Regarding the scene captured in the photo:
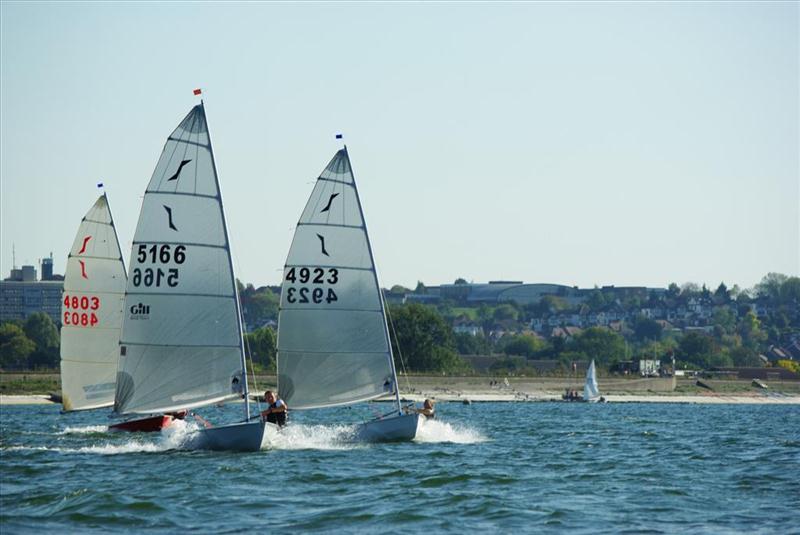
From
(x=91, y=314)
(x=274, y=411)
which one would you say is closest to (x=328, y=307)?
(x=274, y=411)

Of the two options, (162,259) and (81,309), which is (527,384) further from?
(162,259)

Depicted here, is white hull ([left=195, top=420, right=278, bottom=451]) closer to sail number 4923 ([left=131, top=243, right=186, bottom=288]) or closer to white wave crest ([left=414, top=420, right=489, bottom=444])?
sail number 4923 ([left=131, top=243, right=186, bottom=288])

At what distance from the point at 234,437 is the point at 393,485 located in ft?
21.5

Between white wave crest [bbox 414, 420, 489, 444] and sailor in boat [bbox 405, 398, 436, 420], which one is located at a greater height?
sailor in boat [bbox 405, 398, 436, 420]

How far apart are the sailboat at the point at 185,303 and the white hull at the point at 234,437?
3 cm

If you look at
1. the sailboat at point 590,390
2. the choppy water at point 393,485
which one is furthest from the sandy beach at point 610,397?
the choppy water at point 393,485

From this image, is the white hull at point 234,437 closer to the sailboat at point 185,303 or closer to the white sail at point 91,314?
the sailboat at point 185,303

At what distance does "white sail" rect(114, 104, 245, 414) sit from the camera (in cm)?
3722

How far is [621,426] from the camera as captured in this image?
6481 centimetres

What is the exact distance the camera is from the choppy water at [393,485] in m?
27.4

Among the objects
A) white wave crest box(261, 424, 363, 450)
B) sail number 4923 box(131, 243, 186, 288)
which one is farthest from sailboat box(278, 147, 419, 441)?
sail number 4923 box(131, 243, 186, 288)

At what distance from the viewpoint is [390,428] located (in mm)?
41188

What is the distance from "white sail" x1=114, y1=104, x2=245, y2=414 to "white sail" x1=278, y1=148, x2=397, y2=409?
3.08m

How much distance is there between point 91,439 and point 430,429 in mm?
11630
